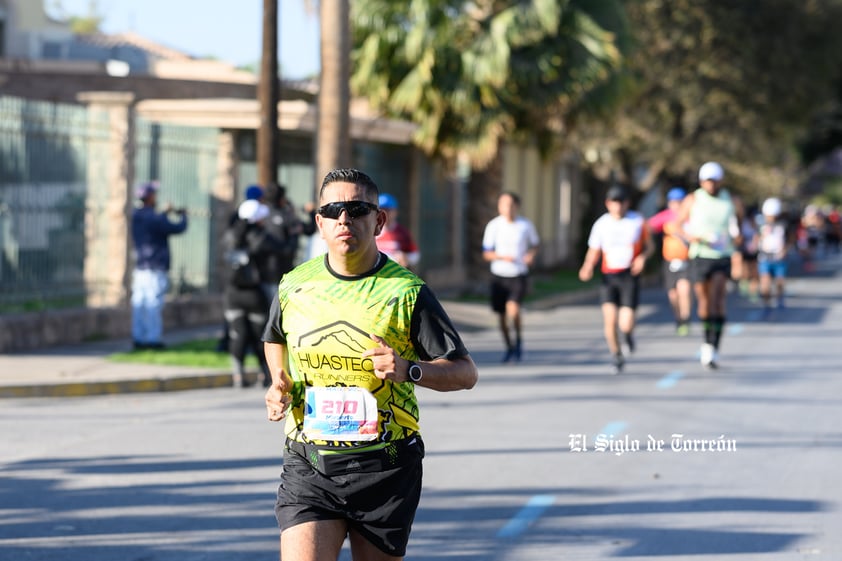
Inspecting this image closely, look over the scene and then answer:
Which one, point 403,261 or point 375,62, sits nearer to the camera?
point 403,261

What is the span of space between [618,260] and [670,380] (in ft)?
4.49

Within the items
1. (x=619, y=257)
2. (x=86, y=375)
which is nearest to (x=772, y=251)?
(x=619, y=257)

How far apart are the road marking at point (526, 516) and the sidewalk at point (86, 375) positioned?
6.22 metres

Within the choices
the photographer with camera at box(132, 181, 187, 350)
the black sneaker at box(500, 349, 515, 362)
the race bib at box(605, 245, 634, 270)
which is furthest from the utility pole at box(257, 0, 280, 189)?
the race bib at box(605, 245, 634, 270)

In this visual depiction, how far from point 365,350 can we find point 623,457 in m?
5.79

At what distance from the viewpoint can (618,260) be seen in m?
15.2

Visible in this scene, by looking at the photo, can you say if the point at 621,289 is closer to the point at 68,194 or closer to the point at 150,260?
the point at 150,260

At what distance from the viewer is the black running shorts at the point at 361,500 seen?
15.3 feet

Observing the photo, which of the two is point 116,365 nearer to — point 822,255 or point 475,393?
point 475,393

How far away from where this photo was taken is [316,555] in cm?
456

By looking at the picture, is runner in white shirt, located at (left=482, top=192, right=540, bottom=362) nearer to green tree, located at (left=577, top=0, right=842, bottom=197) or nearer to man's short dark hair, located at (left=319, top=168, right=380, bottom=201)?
man's short dark hair, located at (left=319, top=168, right=380, bottom=201)

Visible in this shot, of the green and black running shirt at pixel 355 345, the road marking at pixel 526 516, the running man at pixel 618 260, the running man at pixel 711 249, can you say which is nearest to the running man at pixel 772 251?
the running man at pixel 711 249

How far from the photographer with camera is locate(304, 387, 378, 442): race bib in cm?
1210

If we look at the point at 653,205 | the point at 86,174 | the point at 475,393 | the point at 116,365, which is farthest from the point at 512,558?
the point at 653,205
